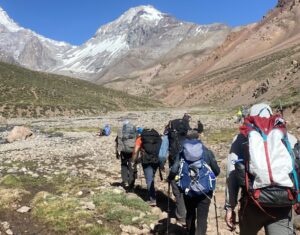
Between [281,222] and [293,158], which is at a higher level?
[293,158]

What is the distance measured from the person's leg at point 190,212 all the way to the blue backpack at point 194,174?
30 cm

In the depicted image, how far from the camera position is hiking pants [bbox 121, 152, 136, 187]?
14.5m

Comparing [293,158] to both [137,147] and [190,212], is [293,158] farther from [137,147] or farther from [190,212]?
[137,147]

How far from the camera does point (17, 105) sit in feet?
310

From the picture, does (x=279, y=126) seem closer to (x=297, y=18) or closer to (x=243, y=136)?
(x=243, y=136)

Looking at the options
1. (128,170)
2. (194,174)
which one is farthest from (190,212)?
(128,170)

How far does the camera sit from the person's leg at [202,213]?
8469mm

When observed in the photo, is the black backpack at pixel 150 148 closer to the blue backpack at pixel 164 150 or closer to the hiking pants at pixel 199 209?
the blue backpack at pixel 164 150

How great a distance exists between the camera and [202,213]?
28.2 feet

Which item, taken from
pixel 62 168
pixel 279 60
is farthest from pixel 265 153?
pixel 279 60

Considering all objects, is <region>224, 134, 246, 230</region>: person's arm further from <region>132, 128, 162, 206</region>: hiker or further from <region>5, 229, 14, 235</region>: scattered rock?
<region>132, 128, 162, 206</region>: hiker

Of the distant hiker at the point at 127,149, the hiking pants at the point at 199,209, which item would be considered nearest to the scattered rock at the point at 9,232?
the hiking pants at the point at 199,209

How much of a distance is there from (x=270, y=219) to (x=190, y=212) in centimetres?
307

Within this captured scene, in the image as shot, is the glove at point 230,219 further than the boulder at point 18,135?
No
